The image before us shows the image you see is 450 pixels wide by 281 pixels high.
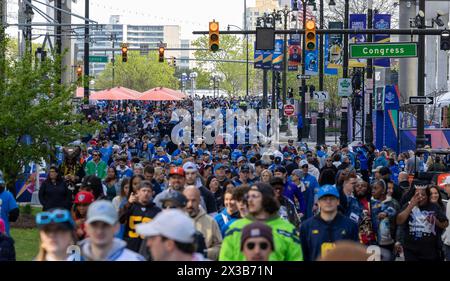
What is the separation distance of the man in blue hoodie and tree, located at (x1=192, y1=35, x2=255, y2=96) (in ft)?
425

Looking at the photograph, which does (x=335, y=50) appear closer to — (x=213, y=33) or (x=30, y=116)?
(x=213, y=33)

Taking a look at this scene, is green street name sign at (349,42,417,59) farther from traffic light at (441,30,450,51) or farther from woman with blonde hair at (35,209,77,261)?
woman with blonde hair at (35,209,77,261)

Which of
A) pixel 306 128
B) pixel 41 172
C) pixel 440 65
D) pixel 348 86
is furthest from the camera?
pixel 440 65

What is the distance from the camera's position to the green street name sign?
96.9ft

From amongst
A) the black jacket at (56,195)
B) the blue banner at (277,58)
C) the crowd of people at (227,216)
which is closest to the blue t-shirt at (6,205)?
the crowd of people at (227,216)

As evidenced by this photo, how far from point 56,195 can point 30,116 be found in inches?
178

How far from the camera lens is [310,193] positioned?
17.3 metres

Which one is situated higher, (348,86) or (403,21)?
(403,21)

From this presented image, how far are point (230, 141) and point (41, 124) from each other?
1909cm

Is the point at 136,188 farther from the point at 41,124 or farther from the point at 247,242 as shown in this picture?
the point at 41,124

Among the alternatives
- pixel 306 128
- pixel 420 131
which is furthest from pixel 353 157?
pixel 306 128

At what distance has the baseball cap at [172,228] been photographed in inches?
242

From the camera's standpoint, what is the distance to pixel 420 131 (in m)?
32.5

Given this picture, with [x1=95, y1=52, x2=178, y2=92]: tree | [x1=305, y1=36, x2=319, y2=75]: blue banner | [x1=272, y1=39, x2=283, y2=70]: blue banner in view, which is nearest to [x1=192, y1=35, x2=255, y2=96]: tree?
[x1=95, y1=52, x2=178, y2=92]: tree
